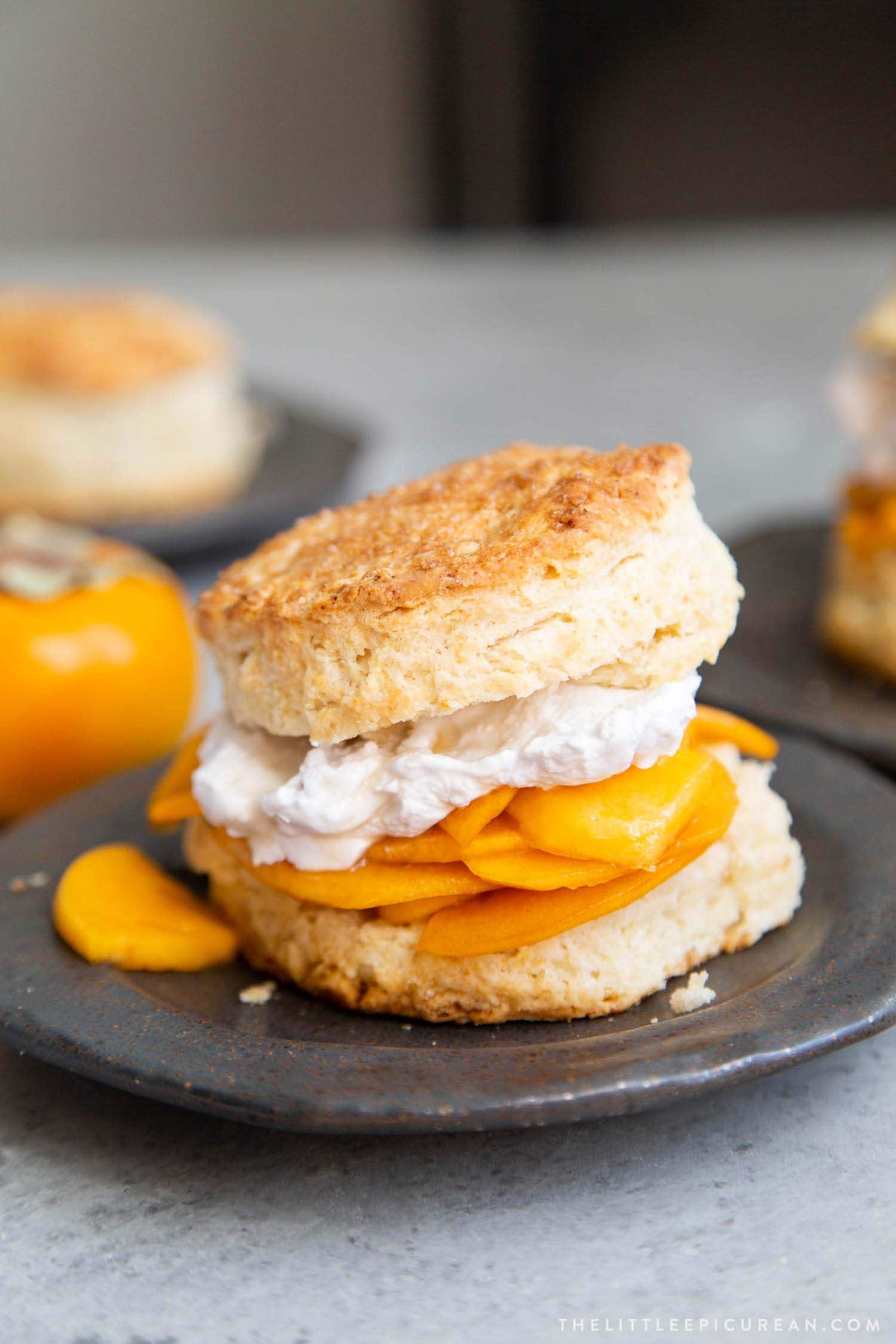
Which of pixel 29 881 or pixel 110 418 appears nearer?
pixel 29 881

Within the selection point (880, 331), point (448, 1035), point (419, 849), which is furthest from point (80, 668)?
point (880, 331)

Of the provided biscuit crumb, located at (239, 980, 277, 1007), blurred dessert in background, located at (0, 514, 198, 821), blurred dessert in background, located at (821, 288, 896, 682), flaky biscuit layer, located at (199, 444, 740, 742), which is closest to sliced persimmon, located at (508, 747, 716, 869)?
flaky biscuit layer, located at (199, 444, 740, 742)

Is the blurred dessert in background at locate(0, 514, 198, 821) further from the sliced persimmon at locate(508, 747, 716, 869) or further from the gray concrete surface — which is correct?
the sliced persimmon at locate(508, 747, 716, 869)

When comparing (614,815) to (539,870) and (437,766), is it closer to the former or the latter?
(539,870)

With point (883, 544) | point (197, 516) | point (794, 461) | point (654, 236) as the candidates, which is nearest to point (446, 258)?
point (654, 236)

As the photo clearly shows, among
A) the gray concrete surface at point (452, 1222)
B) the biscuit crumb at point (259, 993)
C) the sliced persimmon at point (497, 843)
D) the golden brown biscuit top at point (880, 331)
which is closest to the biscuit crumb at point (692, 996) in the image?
the gray concrete surface at point (452, 1222)

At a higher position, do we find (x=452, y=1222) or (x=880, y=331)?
(x=880, y=331)
